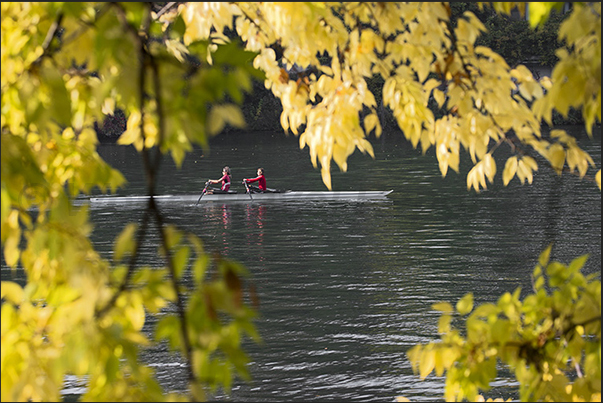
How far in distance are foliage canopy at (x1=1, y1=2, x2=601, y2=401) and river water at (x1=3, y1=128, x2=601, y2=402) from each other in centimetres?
31

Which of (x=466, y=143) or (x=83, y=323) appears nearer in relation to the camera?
(x=83, y=323)

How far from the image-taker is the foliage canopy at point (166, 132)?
6.35 feet

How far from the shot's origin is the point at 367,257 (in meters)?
18.2

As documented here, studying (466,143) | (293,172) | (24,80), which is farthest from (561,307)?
(293,172)

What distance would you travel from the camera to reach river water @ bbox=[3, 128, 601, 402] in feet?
35.8

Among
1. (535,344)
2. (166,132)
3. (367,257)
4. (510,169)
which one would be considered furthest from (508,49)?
(166,132)

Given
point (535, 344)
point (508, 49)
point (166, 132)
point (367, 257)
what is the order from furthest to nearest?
point (508, 49), point (367, 257), point (535, 344), point (166, 132)


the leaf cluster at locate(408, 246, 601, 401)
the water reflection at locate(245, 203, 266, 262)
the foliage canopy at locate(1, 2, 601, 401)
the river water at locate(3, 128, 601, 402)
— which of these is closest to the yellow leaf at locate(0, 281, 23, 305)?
the foliage canopy at locate(1, 2, 601, 401)

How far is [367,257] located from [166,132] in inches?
644

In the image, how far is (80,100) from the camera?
2.50m

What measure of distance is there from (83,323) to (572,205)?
25393 millimetres

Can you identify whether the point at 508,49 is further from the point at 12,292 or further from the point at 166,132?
the point at 166,132

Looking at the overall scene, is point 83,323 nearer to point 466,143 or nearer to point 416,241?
point 466,143

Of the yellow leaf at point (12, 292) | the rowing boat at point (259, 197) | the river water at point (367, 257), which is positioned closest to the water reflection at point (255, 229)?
the river water at point (367, 257)
